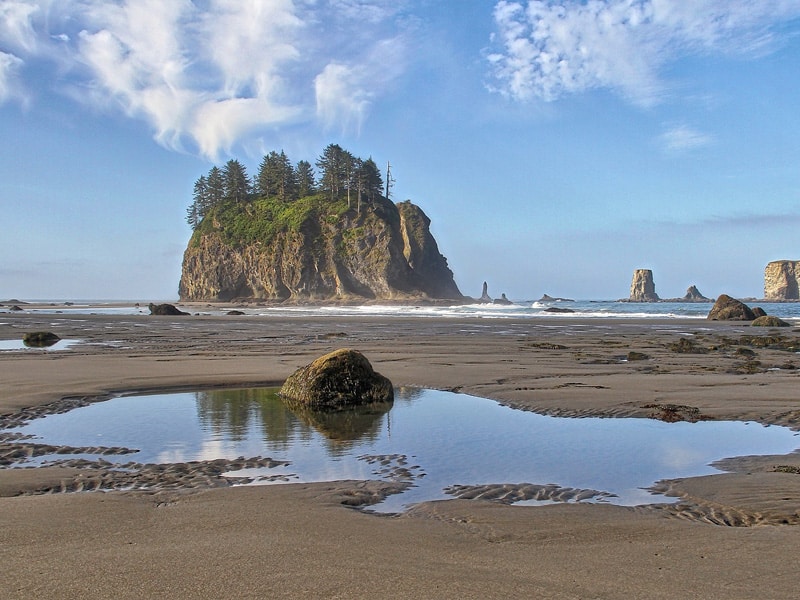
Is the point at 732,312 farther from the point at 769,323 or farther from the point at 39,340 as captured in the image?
the point at 39,340

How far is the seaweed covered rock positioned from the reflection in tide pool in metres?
0.44

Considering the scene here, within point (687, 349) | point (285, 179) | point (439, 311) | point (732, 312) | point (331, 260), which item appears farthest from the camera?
point (285, 179)

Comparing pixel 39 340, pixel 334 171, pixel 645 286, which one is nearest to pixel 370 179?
pixel 334 171

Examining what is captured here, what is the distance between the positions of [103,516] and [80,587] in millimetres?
1358

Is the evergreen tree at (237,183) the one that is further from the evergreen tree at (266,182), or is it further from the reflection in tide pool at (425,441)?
the reflection in tide pool at (425,441)

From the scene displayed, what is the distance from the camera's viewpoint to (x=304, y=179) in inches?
4316

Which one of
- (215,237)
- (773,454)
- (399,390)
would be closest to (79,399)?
(399,390)

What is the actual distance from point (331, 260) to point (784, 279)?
Result: 5192 inches

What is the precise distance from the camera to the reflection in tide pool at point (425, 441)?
6121mm

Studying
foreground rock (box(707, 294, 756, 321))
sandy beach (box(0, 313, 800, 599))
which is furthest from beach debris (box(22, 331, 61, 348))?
foreground rock (box(707, 294, 756, 321))

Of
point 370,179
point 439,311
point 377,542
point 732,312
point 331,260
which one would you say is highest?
point 370,179

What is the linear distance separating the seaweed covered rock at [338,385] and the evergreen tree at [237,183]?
352ft

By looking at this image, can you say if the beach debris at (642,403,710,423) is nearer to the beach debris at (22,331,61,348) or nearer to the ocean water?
the beach debris at (22,331,61,348)

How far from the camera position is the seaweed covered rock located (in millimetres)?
10500
